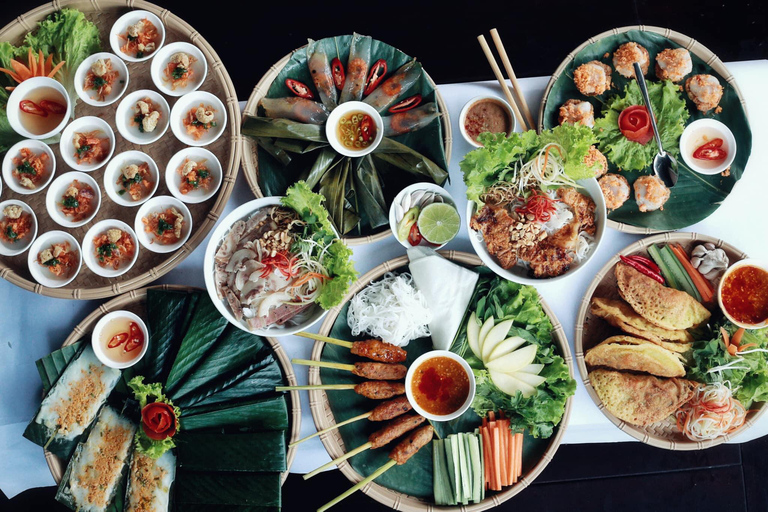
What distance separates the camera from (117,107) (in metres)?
3.08

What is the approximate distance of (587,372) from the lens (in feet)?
10.2

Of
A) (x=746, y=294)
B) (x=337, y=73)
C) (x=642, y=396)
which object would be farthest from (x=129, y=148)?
(x=746, y=294)

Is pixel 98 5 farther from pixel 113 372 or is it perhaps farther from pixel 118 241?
pixel 113 372

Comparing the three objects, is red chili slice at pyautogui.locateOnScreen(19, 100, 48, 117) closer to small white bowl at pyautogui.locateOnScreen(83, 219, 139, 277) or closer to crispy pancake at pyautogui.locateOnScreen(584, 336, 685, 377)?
small white bowl at pyautogui.locateOnScreen(83, 219, 139, 277)

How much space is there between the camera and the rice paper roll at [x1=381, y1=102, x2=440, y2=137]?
3066mm

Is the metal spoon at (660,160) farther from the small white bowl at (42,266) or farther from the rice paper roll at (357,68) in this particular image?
the small white bowl at (42,266)

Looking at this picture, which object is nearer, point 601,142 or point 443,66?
point 601,142

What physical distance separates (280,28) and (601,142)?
9.85 feet

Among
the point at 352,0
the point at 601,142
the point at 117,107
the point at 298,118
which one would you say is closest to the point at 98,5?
the point at 117,107

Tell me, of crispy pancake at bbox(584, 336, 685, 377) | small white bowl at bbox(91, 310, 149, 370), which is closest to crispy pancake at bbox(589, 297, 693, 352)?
crispy pancake at bbox(584, 336, 685, 377)

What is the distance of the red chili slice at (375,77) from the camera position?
3.26 meters

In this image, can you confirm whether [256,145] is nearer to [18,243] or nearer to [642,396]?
[18,243]

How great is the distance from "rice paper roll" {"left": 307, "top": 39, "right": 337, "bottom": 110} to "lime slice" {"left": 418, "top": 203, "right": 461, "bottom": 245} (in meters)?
0.94

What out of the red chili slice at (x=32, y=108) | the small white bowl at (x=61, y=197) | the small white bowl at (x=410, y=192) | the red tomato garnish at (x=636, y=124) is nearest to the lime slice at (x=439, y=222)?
the small white bowl at (x=410, y=192)
